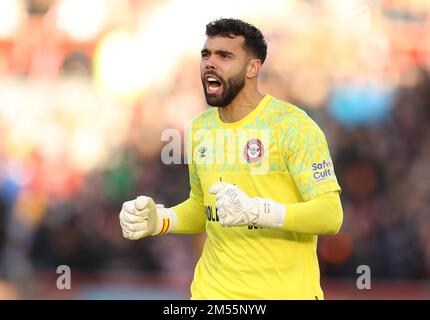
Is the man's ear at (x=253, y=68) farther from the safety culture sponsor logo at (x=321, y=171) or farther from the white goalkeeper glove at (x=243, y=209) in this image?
the white goalkeeper glove at (x=243, y=209)

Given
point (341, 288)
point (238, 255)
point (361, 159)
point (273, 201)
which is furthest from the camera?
point (361, 159)

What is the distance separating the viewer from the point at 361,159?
12812mm

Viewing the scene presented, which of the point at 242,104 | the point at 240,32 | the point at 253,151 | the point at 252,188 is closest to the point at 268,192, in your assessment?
the point at 252,188

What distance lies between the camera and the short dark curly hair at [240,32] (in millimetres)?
5551

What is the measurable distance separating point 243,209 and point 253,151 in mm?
632

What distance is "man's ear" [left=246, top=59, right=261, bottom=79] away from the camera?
5.61 meters

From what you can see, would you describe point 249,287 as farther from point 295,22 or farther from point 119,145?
point 295,22

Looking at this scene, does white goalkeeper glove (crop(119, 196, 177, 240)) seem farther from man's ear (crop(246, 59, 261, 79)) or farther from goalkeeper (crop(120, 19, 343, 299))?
man's ear (crop(246, 59, 261, 79))

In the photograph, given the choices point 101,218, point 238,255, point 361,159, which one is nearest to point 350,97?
point 361,159

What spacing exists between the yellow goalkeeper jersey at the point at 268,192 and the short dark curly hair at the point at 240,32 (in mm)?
372

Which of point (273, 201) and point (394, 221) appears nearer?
point (273, 201)

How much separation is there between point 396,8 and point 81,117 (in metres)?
5.93

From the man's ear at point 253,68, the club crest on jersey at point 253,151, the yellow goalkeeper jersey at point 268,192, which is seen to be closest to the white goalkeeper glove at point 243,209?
the yellow goalkeeper jersey at point 268,192

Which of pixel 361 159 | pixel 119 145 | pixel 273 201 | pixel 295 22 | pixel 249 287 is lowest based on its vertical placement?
pixel 249 287
